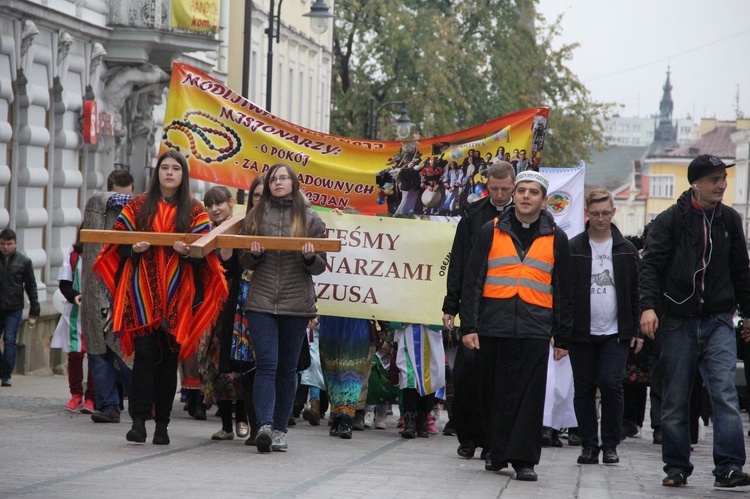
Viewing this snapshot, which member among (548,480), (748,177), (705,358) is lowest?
(548,480)

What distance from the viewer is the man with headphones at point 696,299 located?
29.9 feet

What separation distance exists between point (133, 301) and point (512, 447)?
2692 mm

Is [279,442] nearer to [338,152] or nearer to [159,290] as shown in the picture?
[159,290]

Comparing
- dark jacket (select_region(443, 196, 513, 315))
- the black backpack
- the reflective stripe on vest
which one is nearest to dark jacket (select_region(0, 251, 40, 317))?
the black backpack

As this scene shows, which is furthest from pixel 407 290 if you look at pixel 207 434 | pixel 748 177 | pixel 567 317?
pixel 748 177

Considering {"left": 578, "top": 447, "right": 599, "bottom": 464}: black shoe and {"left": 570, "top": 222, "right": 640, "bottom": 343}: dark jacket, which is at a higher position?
{"left": 570, "top": 222, "right": 640, "bottom": 343}: dark jacket

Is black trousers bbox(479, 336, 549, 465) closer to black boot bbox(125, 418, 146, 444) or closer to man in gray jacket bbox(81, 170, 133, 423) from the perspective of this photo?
black boot bbox(125, 418, 146, 444)

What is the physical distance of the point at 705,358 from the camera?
9.20 metres

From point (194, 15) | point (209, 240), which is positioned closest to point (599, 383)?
point (209, 240)

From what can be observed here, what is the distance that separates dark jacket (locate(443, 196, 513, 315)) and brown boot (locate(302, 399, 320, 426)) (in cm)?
296

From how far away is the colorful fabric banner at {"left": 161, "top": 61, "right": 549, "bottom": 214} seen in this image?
12.6 metres

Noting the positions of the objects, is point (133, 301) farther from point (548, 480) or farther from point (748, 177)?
point (748, 177)

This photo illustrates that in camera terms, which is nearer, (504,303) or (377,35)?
(504,303)

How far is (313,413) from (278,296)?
3.12 metres
